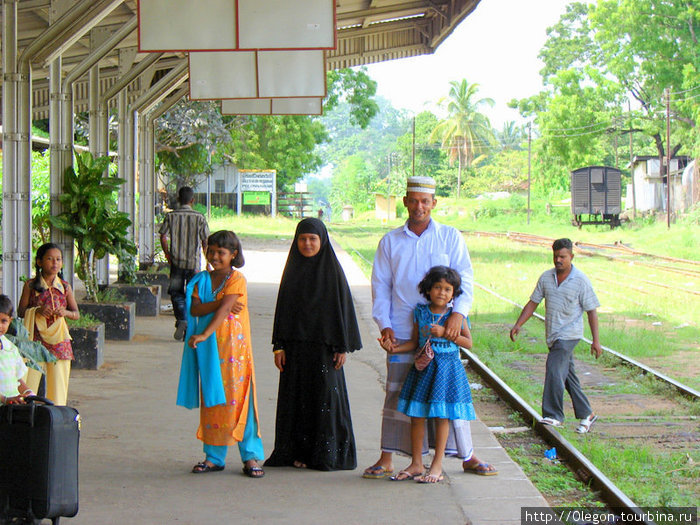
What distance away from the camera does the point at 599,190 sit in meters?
46.3

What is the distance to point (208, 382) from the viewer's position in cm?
591

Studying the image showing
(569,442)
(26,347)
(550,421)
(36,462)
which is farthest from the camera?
(550,421)

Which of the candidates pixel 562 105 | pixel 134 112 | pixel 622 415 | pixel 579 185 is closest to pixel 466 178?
pixel 562 105

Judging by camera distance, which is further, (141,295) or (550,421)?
(141,295)

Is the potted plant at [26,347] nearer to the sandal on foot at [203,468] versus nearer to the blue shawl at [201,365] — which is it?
the blue shawl at [201,365]

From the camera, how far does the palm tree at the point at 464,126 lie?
8594cm

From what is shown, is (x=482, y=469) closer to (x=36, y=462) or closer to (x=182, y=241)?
(x=36, y=462)

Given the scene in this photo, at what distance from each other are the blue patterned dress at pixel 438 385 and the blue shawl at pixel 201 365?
1.16 metres

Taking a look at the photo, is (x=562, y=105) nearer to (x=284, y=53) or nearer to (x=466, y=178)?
(x=466, y=178)

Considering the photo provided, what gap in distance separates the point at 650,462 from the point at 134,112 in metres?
12.2

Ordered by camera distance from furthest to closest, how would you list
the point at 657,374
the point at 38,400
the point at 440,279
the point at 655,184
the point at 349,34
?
the point at 655,184 → the point at 349,34 → the point at 657,374 → the point at 440,279 → the point at 38,400

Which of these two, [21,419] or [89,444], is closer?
[21,419]

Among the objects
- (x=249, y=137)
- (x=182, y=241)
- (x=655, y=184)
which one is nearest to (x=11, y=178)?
(x=182, y=241)

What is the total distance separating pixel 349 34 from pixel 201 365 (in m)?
13.6
